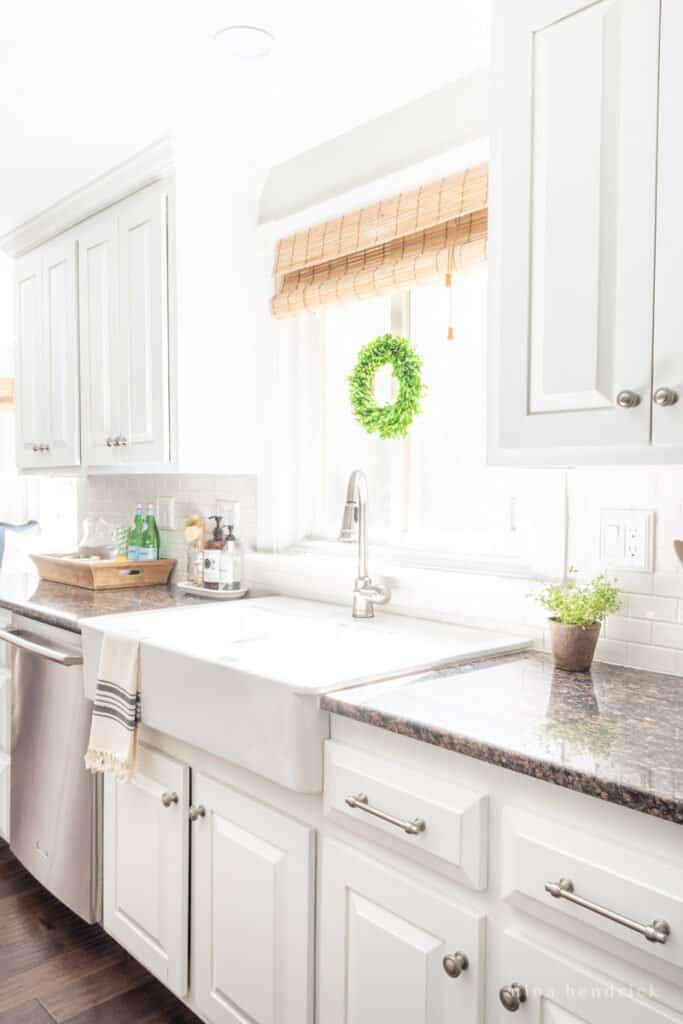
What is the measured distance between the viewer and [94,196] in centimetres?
271

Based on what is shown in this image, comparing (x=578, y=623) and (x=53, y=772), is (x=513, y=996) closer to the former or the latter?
(x=578, y=623)

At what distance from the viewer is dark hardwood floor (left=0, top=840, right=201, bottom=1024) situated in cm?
190

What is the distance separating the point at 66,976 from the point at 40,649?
32.8 inches

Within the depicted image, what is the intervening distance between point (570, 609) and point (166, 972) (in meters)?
1.22

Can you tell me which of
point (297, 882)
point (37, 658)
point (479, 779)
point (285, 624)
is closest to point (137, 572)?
point (37, 658)

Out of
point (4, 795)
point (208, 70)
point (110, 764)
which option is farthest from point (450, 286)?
point (4, 795)

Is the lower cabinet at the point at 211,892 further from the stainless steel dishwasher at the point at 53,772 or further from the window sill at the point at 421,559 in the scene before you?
the window sill at the point at 421,559

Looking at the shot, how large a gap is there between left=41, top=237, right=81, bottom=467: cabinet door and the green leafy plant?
78.1 inches

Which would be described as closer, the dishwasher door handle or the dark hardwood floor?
the dark hardwood floor

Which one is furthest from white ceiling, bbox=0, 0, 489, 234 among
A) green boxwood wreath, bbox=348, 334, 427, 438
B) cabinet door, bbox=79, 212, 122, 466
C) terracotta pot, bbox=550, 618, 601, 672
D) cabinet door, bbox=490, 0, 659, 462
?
terracotta pot, bbox=550, 618, 601, 672

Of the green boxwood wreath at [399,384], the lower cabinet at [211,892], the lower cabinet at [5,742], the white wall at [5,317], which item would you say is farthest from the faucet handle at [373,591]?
the white wall at [5,317]

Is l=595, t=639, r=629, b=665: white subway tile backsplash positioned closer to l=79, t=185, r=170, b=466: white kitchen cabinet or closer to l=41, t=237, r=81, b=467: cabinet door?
l=79, t=185, r=170, b=466: white kitchen cabinet

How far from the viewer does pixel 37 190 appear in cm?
277

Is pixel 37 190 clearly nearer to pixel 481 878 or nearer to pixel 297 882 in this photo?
pixel 297 882
